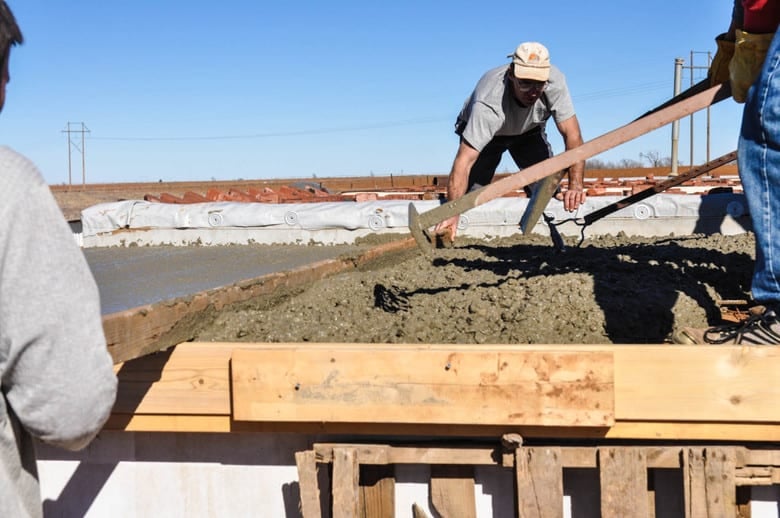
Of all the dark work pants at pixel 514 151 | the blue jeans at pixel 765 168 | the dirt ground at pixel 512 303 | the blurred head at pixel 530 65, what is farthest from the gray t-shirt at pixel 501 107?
the blue jeans at pixel 765 168

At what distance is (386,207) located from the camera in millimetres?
7691

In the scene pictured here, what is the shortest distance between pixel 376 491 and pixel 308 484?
0.65 ft

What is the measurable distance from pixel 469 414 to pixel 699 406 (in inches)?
22.7

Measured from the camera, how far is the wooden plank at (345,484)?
2.00 meters

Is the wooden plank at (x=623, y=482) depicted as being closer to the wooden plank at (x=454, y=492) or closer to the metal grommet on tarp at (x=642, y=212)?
the wooden plank at (x=454, y=492)

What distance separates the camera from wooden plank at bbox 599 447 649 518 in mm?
1927

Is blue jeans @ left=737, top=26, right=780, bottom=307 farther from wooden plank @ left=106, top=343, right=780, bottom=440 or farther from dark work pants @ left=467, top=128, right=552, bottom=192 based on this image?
dark work pants @ left=467, top=128, right=552, bottom=192

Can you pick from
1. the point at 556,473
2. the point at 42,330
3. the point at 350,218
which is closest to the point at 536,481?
the point at 556,473

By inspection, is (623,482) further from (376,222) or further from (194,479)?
(376,222)

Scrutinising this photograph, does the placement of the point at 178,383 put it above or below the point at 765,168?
below

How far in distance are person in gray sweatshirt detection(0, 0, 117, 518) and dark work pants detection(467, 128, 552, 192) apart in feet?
14.7

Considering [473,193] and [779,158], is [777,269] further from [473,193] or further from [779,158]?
[473,193]

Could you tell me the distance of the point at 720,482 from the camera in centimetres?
191

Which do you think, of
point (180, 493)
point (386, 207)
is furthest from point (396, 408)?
point (386, 207)
